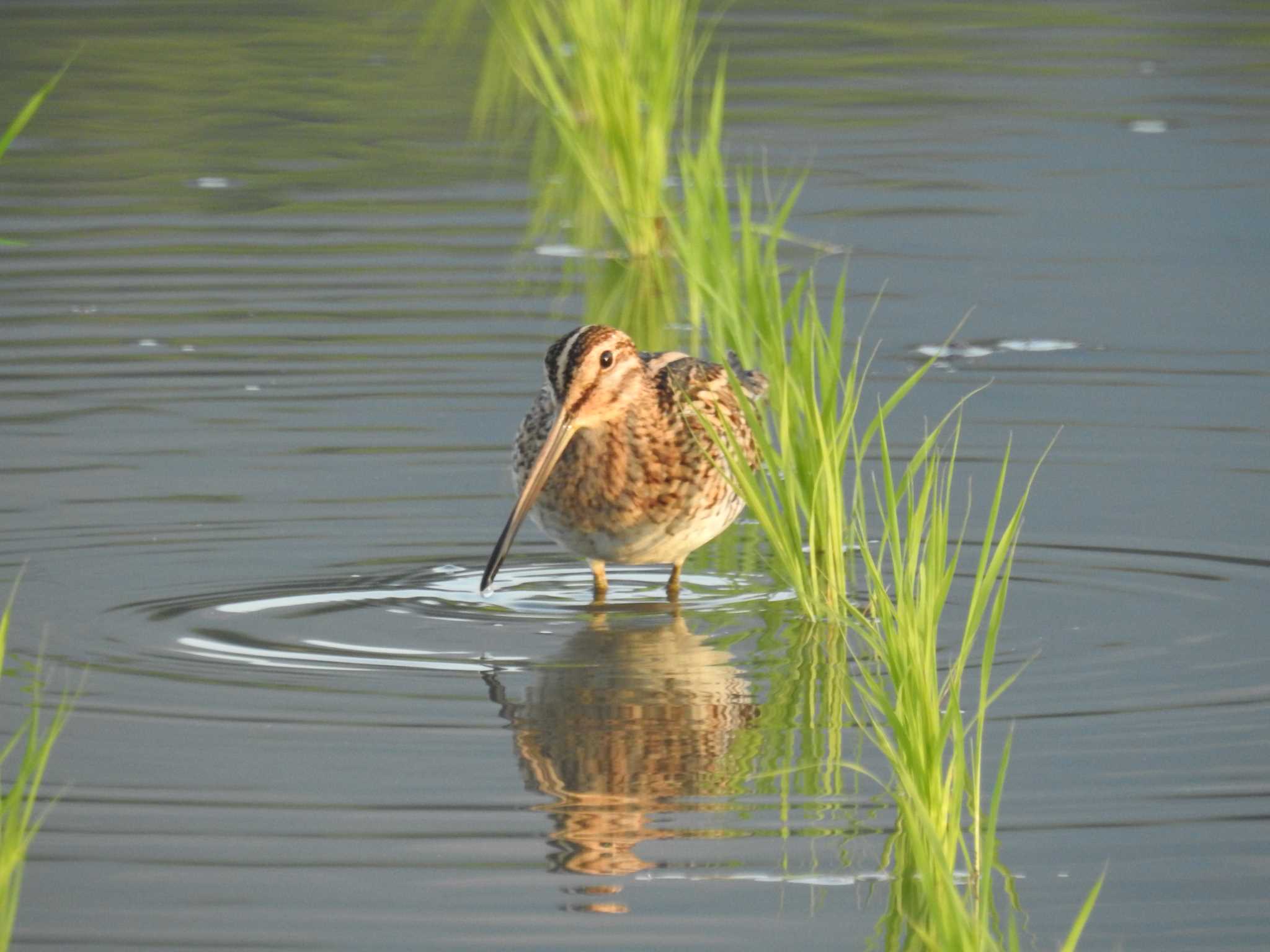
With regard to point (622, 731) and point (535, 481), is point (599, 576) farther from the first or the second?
point (622, 731)

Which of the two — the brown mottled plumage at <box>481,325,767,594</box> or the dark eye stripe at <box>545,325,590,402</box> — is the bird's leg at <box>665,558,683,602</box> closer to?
the brown mottled plumage at <box>481,325,767,594</box>

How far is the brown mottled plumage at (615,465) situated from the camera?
244 inches

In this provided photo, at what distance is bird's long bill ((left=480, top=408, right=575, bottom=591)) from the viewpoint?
6.16m

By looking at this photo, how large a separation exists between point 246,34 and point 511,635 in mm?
11920

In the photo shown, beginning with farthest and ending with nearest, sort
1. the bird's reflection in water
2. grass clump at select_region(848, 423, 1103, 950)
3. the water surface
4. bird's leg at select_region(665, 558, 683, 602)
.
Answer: bird's leg at select_region(665, 558, 683, 602) → the bird's reflection in water → the water surface → grass clump at select_region(848, 423, 1103, 950)

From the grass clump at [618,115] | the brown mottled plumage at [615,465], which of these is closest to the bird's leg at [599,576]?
the brown mottled plumage at [615,465]

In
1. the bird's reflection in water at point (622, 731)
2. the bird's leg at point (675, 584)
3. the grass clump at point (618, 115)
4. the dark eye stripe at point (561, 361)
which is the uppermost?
the grass clump at point (618, 115)

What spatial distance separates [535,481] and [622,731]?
1173mm

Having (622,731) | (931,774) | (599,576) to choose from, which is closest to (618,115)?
(599,576)

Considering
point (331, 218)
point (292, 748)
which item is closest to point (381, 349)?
point (331, 218)

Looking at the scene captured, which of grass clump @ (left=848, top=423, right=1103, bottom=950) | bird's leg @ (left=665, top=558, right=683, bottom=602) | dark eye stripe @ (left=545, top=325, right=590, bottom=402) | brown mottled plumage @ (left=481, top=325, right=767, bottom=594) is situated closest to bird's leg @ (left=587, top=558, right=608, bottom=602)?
brown mottled plumage @ (left=481, top=325, right=767, bottom=594)

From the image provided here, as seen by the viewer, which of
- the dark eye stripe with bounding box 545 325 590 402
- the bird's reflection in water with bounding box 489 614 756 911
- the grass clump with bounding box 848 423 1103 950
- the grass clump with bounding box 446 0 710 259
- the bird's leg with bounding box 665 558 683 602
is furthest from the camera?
the grass clump with bounding box 446 0 710 259

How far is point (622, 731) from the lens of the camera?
5.18 meters

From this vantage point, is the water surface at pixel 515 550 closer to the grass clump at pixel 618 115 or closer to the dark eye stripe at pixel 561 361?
the grass clump at pixel 618 115
